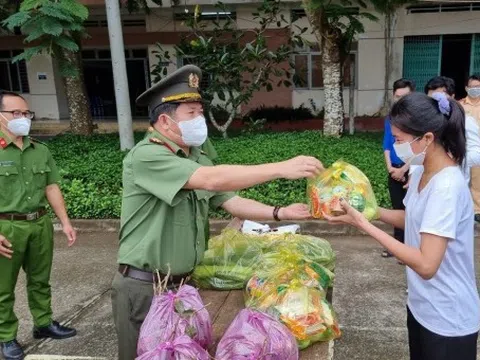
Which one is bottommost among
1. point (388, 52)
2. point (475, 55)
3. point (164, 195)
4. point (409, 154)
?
point (164, 195)

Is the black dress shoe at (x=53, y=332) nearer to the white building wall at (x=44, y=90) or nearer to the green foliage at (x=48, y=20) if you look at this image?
the green foliage at (x=48, y=20)

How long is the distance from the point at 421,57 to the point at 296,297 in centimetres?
1214

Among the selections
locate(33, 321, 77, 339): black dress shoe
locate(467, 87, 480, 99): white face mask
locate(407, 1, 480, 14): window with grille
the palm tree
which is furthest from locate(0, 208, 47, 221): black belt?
locate(407, 1, 480, 14): window with grille

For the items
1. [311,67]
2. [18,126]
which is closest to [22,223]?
[18,126]

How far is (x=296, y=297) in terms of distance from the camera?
194 centimetres

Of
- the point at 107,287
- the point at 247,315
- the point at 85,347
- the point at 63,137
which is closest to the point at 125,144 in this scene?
the point at 63,137

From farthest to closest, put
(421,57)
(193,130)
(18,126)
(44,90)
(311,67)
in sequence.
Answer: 1. (44,90)
2. (311,67)
3. (421,57)
4. (18,126)
5. (193,130)

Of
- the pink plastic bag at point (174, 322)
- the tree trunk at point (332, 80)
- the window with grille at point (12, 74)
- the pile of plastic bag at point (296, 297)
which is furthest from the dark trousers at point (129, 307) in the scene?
the window with grille at point (12, 74)

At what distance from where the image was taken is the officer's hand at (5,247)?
2984mm

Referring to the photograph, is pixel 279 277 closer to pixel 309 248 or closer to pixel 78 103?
pixel 309 248

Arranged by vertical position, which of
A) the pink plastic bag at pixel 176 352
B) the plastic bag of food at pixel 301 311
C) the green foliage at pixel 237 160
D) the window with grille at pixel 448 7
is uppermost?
the window with grille at pixel 448 7

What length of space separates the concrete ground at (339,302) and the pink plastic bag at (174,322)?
63.1 inches

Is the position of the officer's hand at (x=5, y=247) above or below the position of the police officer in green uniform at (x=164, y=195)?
below

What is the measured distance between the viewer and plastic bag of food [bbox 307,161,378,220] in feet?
6.36
